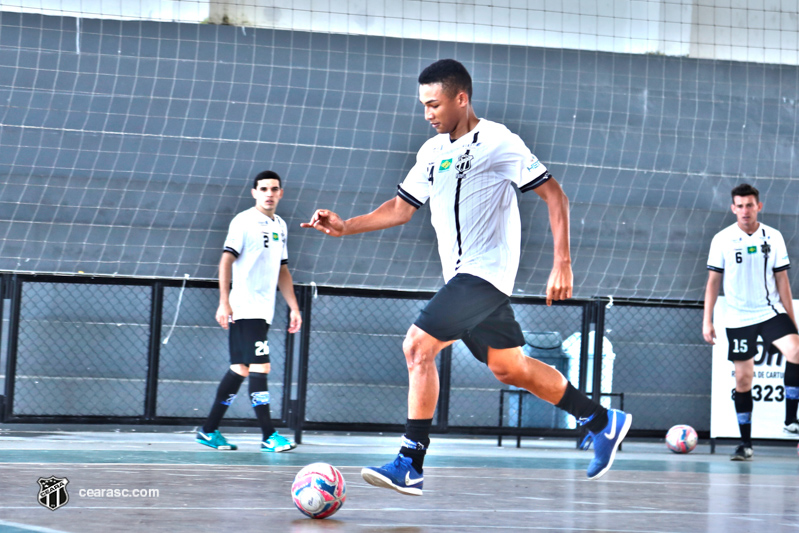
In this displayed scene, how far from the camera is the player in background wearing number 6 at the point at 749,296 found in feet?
25.7

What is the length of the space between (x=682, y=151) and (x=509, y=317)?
868cm

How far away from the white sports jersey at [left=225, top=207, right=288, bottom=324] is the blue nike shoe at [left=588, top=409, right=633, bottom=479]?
11.4 feet

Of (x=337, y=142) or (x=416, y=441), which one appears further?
(x=337, y=142)

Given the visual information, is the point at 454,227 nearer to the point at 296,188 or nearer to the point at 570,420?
the point at 570,420

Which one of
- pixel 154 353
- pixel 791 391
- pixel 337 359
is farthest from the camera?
pixel 337 359

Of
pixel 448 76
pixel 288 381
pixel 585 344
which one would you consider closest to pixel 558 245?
pixel 448 76

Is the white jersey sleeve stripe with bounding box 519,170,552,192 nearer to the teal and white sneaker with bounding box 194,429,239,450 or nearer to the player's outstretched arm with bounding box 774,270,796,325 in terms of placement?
the teal and white sneaker with bounding box 194,429,239,450

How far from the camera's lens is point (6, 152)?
32.9ft

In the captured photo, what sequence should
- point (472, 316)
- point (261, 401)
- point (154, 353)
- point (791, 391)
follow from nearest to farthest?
point (472, 316), point (261, 401), point (154, 353), point (791, 391)

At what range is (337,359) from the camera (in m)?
9.54

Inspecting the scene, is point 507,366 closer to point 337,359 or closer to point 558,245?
point 558,245

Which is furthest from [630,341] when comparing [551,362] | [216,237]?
[216,237]

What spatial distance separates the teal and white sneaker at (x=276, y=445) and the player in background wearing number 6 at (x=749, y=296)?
3.46m

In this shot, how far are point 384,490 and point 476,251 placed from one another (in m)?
1.38
